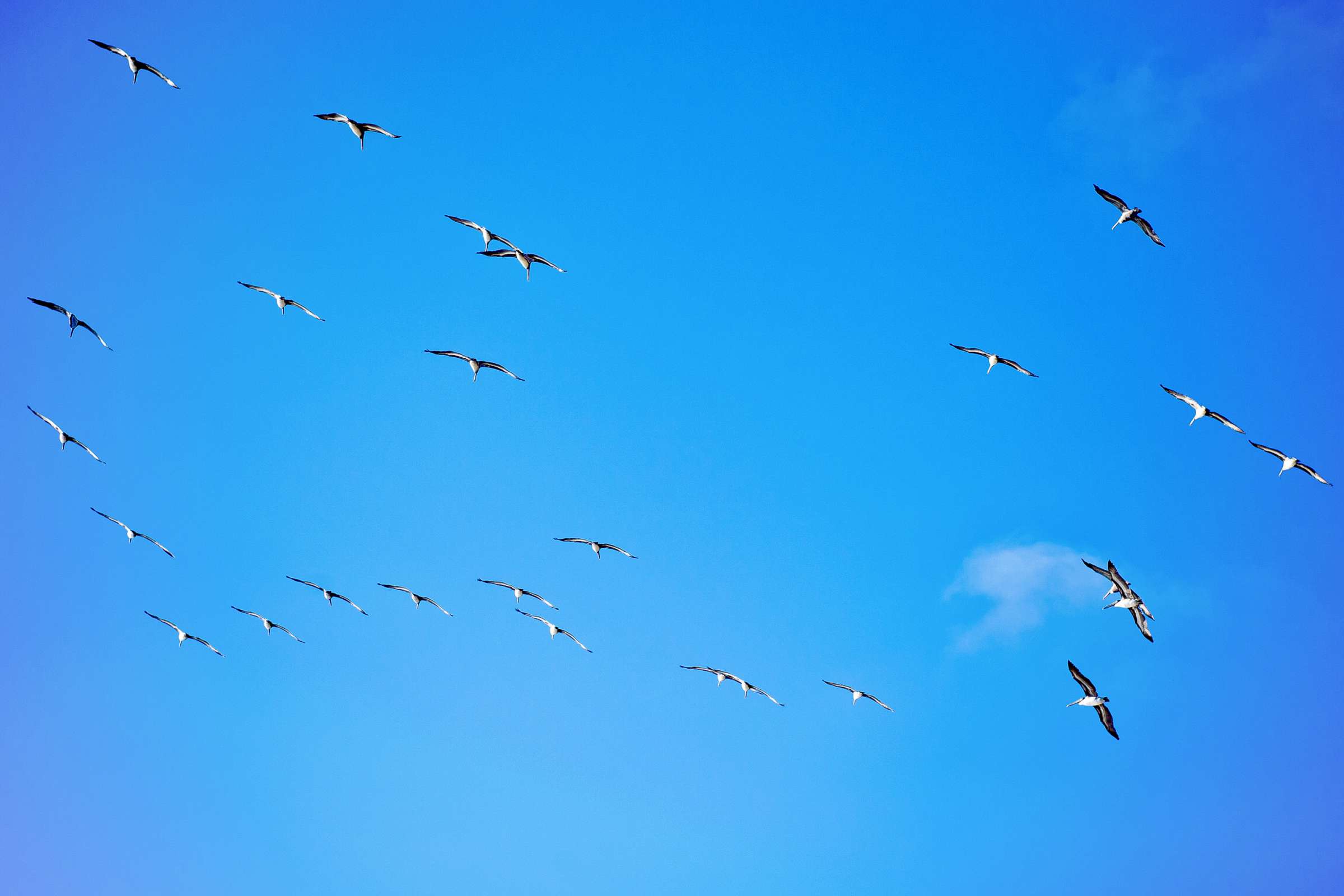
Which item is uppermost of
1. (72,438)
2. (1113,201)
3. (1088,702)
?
(1113,201)

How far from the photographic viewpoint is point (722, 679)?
57.9 meters

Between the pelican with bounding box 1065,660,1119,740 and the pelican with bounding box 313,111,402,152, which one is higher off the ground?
the pelican with bounding box 313,111,402,152

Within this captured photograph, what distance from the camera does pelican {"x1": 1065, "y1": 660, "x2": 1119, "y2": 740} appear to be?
130ft

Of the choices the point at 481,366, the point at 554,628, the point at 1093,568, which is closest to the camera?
the point at 1093,568

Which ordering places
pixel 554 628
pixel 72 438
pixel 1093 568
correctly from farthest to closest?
pixel 554 628 < pixel 72 438 < pixel 1093 568

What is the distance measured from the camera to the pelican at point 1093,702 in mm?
39594

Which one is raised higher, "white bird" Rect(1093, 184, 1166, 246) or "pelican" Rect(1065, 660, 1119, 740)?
"white bird" Rect(1093, 184, 1166, 246)

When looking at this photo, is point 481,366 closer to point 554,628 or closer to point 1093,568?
point 554,628

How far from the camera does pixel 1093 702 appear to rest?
43188mm

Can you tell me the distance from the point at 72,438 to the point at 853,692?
41400 millimetres

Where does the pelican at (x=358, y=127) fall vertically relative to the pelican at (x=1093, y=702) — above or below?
above

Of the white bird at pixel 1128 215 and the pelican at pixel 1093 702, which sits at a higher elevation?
the white bird at pixel 1128 215

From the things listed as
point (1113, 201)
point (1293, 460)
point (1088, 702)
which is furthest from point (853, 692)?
point (1113, 201)

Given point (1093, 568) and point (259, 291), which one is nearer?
point (1093, 568)
